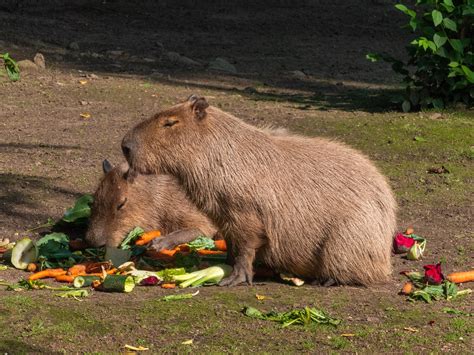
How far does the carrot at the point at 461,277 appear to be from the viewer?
4.89 meters

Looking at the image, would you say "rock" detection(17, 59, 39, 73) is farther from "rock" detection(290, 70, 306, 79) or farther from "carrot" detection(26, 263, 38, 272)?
"carrot" detection(26, 263, 38, 272)

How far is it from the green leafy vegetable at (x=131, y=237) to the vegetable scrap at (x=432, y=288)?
182 centimetres

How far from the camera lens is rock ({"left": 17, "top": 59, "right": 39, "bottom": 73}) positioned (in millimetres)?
10222

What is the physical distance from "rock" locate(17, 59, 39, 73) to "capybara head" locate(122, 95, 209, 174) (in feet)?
18.4

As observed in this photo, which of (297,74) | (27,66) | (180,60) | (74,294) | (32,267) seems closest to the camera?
(74,294)

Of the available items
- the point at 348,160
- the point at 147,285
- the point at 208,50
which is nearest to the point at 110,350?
the point at 147,285

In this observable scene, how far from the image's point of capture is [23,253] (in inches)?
201

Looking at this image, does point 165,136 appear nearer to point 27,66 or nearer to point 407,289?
point 407,289

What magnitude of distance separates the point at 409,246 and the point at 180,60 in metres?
6.56

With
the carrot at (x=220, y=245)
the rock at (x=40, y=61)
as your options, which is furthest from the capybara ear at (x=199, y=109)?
the rock at (x=40, y=61)

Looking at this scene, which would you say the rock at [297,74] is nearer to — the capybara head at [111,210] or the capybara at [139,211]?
the capybara at [139,211]

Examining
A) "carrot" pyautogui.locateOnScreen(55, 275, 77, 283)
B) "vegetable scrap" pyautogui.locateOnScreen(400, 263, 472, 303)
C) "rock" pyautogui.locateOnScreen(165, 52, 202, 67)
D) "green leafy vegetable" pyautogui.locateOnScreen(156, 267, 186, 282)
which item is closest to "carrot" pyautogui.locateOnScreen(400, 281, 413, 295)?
"vegetable scrap" pyautogui.locateOnScreen(400, 263, 472, 303)

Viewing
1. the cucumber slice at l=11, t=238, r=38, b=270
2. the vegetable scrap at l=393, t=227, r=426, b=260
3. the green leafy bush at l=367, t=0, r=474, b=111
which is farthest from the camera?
the green leafy bush at l=367, t=0, r=474, b=111

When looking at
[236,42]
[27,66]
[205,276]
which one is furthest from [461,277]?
[236,42]
